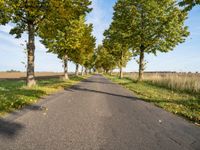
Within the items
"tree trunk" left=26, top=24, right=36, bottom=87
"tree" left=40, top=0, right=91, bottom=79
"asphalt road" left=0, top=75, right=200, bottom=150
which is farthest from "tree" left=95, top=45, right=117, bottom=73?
"asphalt road" left=0, top=75, right=200, bottom=150

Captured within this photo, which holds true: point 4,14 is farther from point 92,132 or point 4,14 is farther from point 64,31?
point 64,31

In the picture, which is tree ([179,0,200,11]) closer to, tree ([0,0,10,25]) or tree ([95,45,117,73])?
tree ([0,0,10,25])

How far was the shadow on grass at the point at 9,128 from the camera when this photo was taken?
611cm

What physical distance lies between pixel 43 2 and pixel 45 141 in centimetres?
1371

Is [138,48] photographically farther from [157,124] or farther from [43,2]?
[157,124]

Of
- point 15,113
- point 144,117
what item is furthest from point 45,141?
point 144,117

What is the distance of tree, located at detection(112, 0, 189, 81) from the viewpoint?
102 ft

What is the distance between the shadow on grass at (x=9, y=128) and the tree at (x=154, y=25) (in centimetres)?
2651

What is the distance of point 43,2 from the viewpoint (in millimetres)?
17438

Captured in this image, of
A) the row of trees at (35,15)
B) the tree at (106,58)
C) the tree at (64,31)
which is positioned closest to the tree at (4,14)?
the row of trees at (35,15)

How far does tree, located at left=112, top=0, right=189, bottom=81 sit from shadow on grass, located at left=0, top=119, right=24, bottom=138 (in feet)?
87.0

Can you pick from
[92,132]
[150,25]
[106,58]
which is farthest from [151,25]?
[106,58]

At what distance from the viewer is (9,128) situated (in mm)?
6664

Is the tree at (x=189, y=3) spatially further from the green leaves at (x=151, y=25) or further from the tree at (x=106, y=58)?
the tree at (x=106, y=58)
